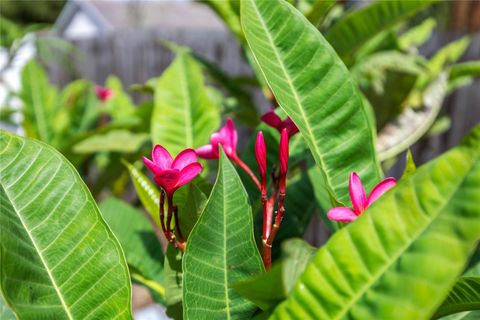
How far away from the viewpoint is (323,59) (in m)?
0.65

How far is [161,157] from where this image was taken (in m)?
0.61

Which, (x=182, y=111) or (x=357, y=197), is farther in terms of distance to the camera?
(x=182, y=111)

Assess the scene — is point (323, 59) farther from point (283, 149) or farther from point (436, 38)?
point (436, 38)

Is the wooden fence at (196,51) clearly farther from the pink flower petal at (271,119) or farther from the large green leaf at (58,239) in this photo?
the large green leaf at (58,239)

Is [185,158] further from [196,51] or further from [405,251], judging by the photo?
[196,51]

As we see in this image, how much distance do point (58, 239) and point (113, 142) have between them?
3.25 feet

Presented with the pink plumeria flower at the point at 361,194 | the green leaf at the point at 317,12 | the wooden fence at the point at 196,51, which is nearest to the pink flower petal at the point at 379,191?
the pink plumeria flower at the point at 361,194

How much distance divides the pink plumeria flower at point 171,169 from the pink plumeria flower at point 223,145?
0.12 metres

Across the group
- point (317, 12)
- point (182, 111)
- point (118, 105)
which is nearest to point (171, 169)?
point (182, 111)

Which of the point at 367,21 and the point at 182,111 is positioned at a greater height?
the point at 367,21

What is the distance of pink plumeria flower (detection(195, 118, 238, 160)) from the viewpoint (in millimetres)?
740

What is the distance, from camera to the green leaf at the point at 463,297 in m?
0.52

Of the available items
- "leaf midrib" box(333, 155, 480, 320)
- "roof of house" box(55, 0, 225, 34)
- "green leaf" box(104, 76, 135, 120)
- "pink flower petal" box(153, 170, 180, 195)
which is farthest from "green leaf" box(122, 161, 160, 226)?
"roof of house" box(55, 0, 225, 34)

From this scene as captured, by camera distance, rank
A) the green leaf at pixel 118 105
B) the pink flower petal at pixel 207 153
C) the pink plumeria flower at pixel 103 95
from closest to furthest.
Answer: the pink flower petal at pixel 207 153
the green leaf at pixel 118 105
the pink plumeria flower at pixel 103 95
